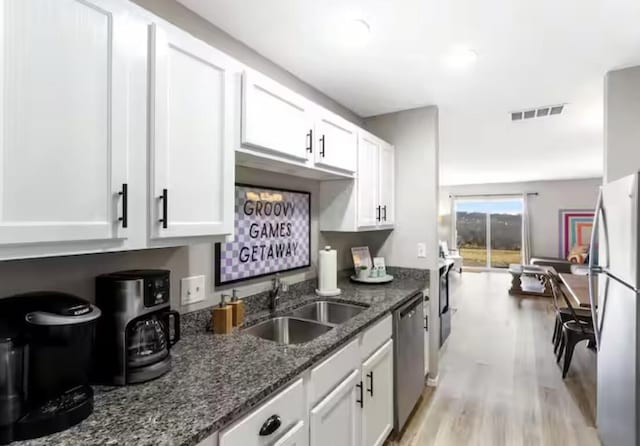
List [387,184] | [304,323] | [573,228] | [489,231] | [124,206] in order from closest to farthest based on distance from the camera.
Result: [124,206] < [304,323] < [387,184] < [573,228] < [489,231]

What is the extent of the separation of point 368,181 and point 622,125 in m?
1.69

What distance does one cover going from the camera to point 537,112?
3.16 m

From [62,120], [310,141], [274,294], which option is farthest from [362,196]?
[62,120]

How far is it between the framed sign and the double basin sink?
0.30 metres

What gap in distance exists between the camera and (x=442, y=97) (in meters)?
2.78

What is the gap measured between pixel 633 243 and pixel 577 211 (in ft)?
26.0

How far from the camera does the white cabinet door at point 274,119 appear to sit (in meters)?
1.53

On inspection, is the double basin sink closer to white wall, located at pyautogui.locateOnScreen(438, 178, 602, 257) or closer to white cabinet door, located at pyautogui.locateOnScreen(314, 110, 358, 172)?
white cabinet door, located at pyautogui.locateOnScreen(314, 110, 358, 172)

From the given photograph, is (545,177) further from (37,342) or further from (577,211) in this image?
(37,342)

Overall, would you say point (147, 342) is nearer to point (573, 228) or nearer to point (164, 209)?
point (164, 209)

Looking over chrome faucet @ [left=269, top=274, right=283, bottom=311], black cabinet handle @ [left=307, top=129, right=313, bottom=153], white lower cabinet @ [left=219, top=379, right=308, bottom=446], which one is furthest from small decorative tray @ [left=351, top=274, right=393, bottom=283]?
white lower cabinet @ [left=219, top=379, right=308, bottom=446]

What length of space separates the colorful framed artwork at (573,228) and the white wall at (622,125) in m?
7.03

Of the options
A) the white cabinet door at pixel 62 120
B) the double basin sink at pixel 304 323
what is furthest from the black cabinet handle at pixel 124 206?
the double basin sink at pixel 304 323

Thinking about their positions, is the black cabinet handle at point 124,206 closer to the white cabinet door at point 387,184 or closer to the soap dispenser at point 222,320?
the soap dispenser at point 222,320
